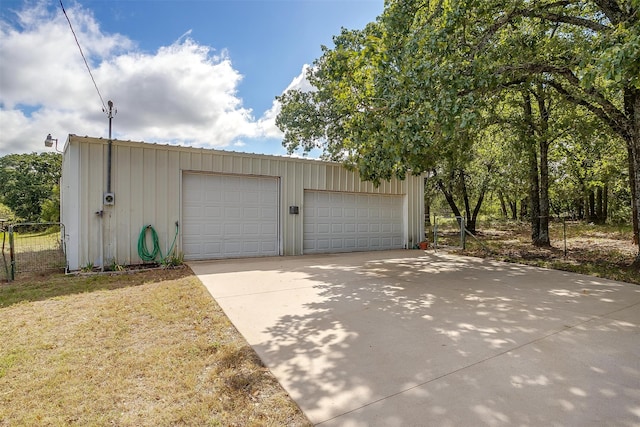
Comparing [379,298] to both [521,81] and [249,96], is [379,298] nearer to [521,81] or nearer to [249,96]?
[521,81]

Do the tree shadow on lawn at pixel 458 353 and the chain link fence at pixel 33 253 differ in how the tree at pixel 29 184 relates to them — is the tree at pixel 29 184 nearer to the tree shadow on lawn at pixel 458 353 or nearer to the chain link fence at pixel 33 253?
the chain link fence at pixel 33 253

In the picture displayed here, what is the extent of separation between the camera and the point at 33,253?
29.9ft

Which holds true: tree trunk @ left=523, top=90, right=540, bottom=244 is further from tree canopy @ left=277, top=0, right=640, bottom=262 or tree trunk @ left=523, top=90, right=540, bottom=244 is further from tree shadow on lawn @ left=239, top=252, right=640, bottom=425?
tree shadow on lawn @ left=239, top=252, right=640, bottom=425

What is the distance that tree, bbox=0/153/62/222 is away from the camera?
24.8 m

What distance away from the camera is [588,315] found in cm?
360

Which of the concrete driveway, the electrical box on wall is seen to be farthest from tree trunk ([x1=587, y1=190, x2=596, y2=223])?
the electrical box on wall

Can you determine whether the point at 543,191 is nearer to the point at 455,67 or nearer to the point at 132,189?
the point at 455,67

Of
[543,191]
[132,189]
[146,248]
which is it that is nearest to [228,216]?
[146,248]

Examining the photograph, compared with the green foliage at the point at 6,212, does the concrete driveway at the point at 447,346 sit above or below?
below

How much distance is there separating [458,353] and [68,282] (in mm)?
5956

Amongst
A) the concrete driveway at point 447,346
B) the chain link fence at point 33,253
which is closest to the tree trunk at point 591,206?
the concrete driveway at point 447,346

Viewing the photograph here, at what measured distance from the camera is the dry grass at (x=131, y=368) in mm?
1889

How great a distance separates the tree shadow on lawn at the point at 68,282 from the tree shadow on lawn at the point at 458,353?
239 cm

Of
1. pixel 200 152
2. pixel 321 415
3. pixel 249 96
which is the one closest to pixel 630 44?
pixel 321 415
